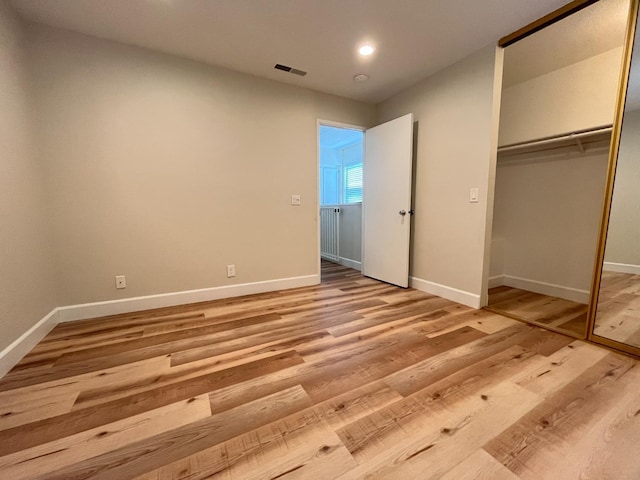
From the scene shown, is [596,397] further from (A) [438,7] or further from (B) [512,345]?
(A) [438,7]

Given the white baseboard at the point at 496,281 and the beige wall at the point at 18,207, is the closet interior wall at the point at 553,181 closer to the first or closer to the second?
the white baseboard at the point at 496,281

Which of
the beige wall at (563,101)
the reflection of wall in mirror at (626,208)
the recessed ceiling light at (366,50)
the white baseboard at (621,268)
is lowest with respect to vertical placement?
the white baseboard at (621,268)

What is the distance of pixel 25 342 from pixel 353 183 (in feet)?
16.2

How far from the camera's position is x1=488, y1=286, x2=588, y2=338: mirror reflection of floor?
6.86ft

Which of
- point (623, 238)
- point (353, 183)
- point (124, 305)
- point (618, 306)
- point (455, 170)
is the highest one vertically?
point (353, 183)

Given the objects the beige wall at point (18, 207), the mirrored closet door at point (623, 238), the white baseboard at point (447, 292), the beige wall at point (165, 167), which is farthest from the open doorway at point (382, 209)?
the beige wall at point (18, 207)

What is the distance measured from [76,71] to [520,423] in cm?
370

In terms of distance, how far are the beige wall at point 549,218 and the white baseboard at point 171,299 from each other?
2554 millimetres

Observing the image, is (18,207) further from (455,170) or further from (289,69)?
(455,170)

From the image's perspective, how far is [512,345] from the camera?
1771mm

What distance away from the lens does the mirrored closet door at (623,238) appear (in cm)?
165

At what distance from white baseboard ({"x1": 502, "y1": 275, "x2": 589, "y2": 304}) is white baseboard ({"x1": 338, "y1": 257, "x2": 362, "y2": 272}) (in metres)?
1.93

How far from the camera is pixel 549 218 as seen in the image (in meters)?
2.86

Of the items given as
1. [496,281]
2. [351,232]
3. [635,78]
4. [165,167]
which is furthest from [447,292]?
[165,167]
